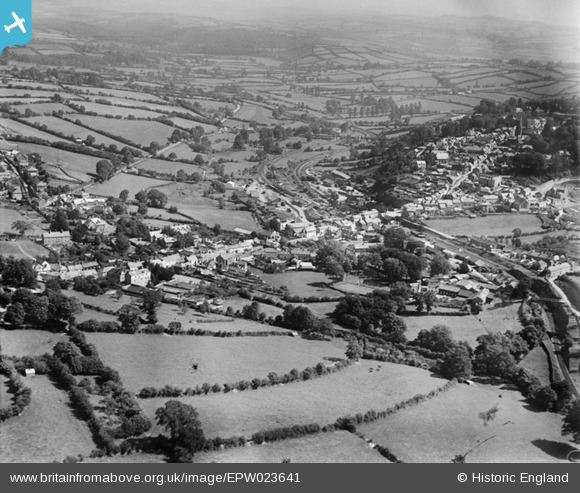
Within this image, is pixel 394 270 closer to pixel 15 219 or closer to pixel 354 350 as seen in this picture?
pixel 354 350

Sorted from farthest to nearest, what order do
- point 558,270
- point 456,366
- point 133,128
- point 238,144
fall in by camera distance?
point 133,128
point 238,144
point 558,270
point 456,366

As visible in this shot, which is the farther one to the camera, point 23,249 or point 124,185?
point 124,185

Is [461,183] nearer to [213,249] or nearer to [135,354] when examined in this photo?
[213,249]

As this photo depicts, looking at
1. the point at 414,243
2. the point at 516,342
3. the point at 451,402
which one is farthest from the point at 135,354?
the point at 414,243

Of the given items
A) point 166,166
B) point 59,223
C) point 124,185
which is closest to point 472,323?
point 59,223

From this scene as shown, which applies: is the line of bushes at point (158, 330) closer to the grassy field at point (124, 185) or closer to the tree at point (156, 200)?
the tree at point (156, 200)

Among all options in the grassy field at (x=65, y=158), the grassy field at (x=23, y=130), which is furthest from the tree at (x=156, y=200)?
the grassy field at (x=23, y=130)
